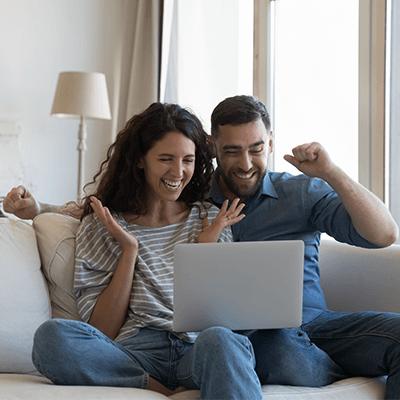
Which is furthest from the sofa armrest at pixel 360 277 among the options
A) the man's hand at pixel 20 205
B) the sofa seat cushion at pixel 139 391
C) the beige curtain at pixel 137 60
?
the beige curtain at pixel 137 60

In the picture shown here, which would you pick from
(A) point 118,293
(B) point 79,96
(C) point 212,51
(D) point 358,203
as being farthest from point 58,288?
(C) point 212,51

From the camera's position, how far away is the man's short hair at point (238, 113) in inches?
62.2

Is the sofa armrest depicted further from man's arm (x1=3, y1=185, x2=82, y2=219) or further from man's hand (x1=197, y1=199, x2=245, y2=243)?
man's arm (x1=3, y1=185, x2=82, y2=219)

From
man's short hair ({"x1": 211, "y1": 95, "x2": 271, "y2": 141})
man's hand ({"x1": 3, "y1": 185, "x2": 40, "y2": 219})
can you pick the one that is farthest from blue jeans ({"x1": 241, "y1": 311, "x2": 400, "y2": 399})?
man's hand ({"x1": 3, "y1": 185, "x2": 40, "y2": 219})

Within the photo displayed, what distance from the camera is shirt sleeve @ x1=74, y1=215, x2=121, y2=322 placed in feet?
4.63

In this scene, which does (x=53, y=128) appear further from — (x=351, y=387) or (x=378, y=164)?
(x=351, y=387)

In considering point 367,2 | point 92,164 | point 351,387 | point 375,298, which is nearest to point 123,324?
point 351,387

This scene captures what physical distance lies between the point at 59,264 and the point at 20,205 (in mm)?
391

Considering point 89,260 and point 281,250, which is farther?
point 89,260

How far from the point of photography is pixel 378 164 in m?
2.12

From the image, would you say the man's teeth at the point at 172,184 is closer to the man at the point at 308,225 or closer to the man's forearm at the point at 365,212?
the man at the point at 308,225

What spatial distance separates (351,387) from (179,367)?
0.42m

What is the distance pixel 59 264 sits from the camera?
1.47m

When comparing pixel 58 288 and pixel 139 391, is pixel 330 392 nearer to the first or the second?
pixel 139 391
